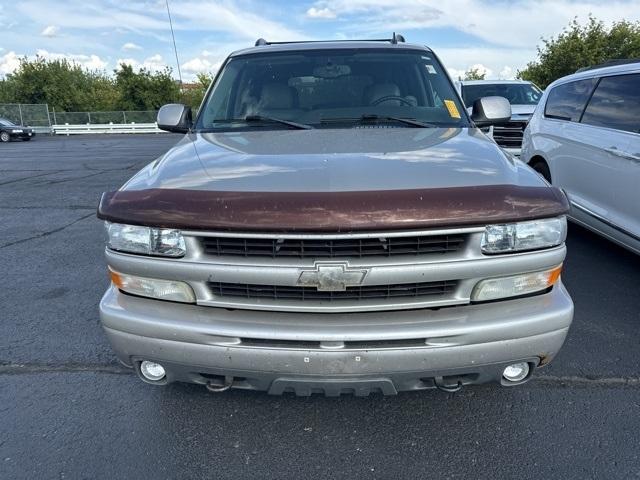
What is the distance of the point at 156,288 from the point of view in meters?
2.11

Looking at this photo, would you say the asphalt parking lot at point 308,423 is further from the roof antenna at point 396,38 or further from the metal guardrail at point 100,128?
the metal guardrail at point 100,128

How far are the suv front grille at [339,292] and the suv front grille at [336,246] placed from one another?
140 millimetres

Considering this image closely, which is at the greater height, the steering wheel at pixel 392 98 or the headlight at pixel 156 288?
the steering wheel at pixel 392 98

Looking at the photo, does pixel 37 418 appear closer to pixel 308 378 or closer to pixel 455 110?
pixel 308 378

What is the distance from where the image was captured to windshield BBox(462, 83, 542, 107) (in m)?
10.5

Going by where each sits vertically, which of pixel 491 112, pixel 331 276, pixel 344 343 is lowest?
pixel 344 343

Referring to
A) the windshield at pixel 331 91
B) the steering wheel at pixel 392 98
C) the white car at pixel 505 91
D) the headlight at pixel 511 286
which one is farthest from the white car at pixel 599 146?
the white car at pixel 505 91

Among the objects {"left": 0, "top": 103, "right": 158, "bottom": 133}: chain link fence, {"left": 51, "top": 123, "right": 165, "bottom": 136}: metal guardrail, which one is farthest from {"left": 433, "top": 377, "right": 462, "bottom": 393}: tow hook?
{"left": 0, "top": 103, "right": 158, "bottom": 133}: chain link fence

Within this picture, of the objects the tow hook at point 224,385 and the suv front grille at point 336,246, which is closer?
the suv front grille at point 336,246

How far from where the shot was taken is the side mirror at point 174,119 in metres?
3.66

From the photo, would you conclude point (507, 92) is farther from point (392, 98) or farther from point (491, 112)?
point (392, 98)

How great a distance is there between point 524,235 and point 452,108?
162cm

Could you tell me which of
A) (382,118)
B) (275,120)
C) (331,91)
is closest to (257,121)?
(275,120)

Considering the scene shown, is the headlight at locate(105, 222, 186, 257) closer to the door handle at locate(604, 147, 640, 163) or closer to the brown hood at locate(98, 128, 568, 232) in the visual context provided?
the brown hood at locate(98, 128, 568, 232)
